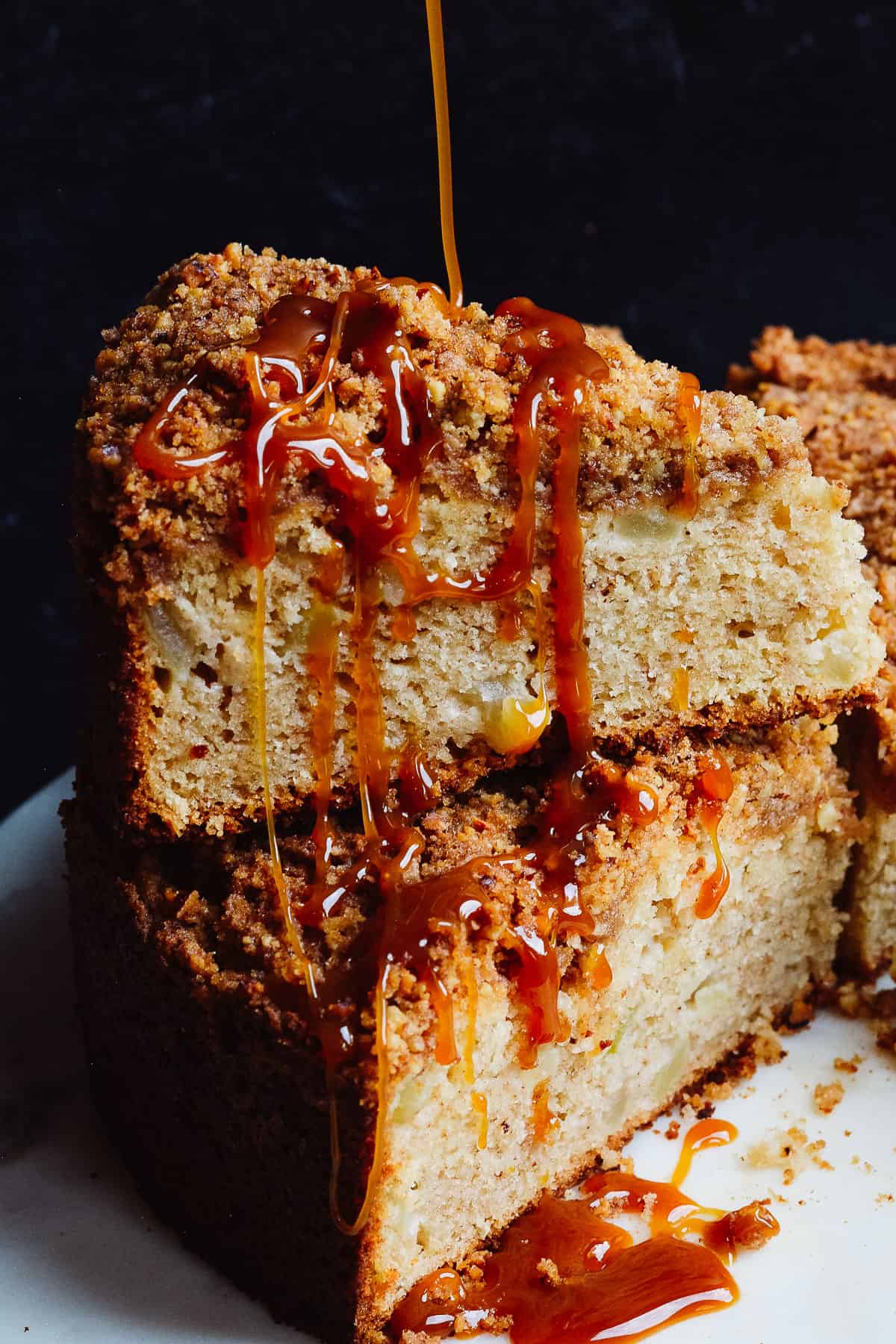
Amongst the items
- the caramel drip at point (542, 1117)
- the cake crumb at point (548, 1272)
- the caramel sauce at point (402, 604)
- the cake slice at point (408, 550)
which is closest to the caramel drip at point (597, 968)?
the caramel sauce at point (402, 604)

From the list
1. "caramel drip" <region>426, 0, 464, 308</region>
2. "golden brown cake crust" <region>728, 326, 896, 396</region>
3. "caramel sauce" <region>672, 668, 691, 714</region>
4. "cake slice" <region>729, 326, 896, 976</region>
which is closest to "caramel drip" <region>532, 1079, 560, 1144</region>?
"caramel sauce" <region>672, 668, 691, 714</region>

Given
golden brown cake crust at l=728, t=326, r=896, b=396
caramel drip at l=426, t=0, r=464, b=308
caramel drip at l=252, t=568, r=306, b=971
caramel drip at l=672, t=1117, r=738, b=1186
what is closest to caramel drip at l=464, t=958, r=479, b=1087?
caramel drip at l=252, t=568, r=306, b=971

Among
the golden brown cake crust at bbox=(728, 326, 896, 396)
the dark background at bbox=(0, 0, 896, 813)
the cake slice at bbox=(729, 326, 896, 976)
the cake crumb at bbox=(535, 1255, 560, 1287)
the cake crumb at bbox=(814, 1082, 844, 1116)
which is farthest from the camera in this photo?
the dark background at bbox=(0, 0, 896, 813)

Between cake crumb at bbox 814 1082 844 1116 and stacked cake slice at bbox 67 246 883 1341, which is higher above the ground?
stacked cake slice at bbox 67 246 883 1341

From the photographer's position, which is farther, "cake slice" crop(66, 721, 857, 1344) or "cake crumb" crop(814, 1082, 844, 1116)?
"cake crumb" crop(814, 1082, 844, 1116)

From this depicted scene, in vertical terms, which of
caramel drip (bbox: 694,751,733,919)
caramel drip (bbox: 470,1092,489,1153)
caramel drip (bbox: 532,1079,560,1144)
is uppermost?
caramel drip (bbox: 694,751,733,919)

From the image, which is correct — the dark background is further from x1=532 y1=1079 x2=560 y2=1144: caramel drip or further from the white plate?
x1=532 y1=1079 x2=560 y2=1144: caramel drip

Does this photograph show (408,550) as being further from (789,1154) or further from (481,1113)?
(789,1154)

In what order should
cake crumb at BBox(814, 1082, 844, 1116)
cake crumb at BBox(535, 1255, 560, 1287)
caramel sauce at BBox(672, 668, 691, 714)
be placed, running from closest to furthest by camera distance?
cake crumb at BBox(535, 1255, 560, 1287) → caramel sauce at BBox(672, 668, 691, 714) → cake crumb at BBox(814, 1082, 844, 1116)
